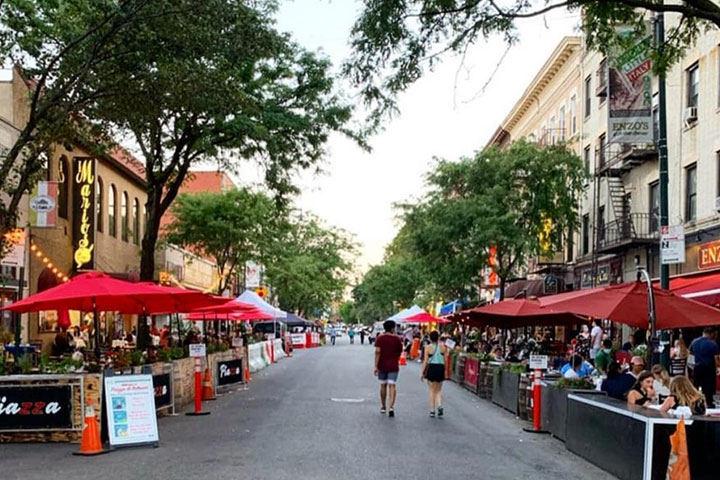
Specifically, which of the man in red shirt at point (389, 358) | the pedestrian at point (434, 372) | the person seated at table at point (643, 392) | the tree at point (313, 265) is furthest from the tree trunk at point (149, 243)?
the tree at point (313, 265)

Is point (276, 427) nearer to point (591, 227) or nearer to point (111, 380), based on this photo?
point (111, 380)

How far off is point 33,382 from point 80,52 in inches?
240

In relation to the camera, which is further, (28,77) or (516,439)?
(28,77)

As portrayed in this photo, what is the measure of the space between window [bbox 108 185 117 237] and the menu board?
78.0 feet

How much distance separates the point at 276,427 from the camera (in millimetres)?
14648

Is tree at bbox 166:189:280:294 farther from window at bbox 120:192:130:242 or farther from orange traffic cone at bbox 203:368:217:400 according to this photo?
orange traffic cone at bbox 203:368:217:400

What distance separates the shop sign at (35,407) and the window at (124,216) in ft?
82.3

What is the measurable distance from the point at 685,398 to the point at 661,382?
163 cm

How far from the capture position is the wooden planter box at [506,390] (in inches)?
682

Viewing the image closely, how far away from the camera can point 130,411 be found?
1245 centimetres

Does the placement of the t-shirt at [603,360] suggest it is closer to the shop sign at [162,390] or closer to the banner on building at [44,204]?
the shop sign at [162,390]

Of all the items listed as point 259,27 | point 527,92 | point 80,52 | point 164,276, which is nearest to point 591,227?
point 527,92

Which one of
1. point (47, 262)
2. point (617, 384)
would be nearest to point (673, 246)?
point (617, 384)

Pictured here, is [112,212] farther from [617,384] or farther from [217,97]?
[617,384]
